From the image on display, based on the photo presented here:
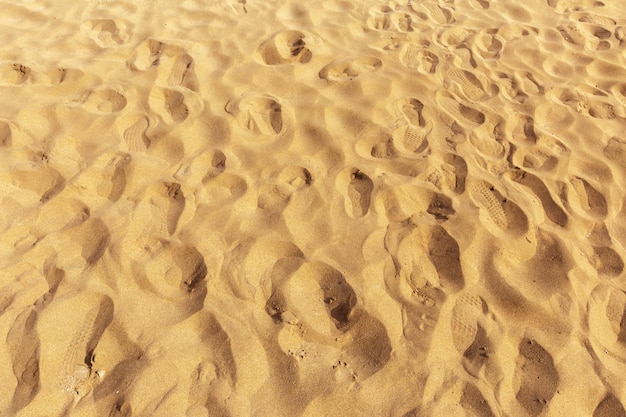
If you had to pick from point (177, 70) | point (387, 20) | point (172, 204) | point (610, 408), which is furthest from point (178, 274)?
point (387, 20)

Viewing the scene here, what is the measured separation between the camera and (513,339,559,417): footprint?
1.90 metres

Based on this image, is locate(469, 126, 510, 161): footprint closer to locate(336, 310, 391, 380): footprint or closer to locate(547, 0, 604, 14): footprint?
locate(336, 310, 391, 380): footprint

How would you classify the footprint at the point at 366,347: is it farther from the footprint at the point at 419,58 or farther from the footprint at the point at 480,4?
the footprint at the point at 480,4

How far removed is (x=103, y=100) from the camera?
125 inches

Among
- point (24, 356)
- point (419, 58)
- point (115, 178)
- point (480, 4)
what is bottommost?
point (24, 356)

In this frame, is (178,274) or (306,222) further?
(306,222)

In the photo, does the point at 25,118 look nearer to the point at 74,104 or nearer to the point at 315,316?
the point at 74,104

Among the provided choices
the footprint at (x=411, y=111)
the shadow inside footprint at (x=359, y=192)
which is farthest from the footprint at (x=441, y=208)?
the footprint at (x=411, y=111)

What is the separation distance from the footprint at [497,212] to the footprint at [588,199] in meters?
0.42

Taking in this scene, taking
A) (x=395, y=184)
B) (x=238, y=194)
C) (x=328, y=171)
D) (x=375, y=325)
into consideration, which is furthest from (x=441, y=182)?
(x=238, y=194)

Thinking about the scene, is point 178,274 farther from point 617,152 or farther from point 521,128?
point 617,152

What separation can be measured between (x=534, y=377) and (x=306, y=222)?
1.35 meters

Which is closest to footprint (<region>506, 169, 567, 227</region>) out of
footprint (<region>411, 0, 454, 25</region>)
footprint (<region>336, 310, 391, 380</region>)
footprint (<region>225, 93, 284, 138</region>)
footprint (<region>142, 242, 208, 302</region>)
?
footprint (<region>336, 310, 391, 380</region>)

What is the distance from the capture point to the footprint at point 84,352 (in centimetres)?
185
